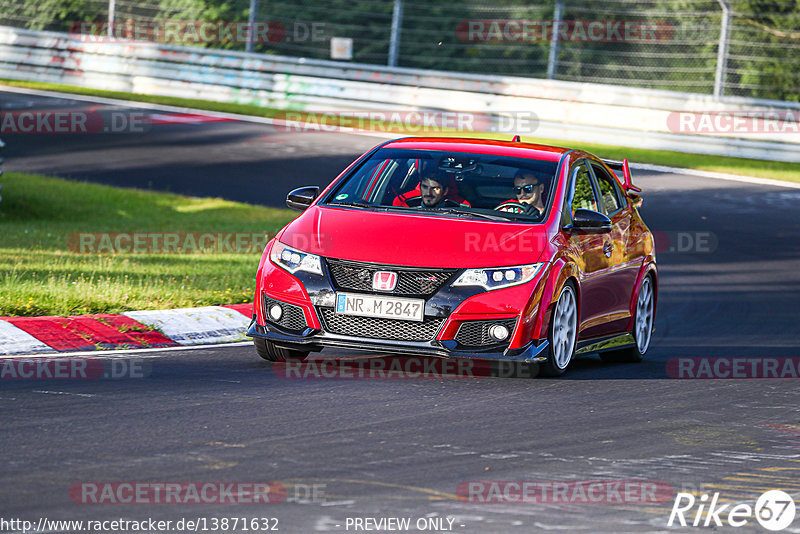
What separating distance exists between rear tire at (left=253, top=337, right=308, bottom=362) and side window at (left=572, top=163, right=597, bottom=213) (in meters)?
2.24

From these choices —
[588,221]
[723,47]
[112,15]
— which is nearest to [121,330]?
[588,221]

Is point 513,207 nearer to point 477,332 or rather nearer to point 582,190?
point 582,190

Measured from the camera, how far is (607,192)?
10.6m

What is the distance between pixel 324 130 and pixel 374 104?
5.75ft

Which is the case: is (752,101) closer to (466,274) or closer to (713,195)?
(713,195)

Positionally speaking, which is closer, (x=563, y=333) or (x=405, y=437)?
(x=405, y=437)

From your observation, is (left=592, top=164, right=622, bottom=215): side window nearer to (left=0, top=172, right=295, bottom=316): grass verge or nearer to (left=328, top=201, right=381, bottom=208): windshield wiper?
(left=328, top=201, right=381, bottom=208): windshield wiper

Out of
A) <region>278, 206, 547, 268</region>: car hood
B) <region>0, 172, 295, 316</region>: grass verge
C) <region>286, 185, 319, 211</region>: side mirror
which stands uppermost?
<region>286, 185, 319, 211</region>: side mirror

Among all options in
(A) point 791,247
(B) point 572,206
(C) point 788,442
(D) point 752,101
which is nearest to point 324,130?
(D) point 752,101

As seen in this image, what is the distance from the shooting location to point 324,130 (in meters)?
26.7

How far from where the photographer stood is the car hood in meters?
8.41

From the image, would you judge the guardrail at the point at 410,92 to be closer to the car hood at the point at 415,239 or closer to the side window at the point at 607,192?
the side window at the point at 607,192

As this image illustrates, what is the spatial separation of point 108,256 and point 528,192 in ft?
22.0

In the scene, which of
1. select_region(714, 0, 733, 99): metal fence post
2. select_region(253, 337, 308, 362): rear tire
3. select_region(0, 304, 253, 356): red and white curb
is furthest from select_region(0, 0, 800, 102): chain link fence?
select_region(253, 337, 308, 362): rear tire
